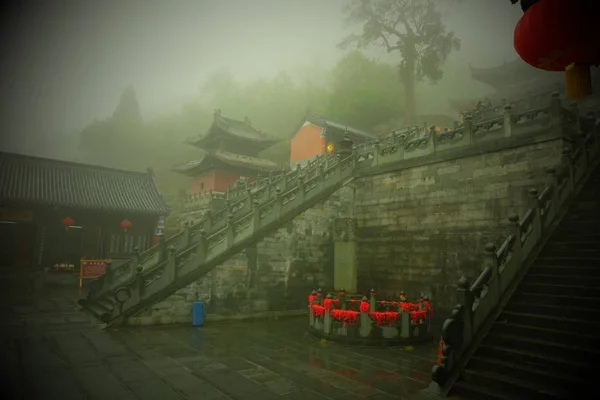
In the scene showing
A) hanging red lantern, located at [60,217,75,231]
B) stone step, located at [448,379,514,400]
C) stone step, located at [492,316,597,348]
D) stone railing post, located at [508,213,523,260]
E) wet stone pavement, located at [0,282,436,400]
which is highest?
hanging red lantern, located at [60,217,75,231]

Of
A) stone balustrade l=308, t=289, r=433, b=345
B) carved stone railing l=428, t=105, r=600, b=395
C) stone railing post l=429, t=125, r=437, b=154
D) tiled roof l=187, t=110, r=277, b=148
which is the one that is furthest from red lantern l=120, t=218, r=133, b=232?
carved stone railing l=428, t=105, r=600, b=395

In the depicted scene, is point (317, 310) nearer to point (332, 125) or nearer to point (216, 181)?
point (216, 181)

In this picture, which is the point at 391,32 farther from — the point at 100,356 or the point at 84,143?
the point at 84,143

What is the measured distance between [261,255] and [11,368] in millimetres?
6943

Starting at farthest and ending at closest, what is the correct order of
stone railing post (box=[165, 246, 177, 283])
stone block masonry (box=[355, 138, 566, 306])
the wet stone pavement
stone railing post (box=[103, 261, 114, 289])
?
stone railing post (box=[103, 261, 114, 289]) < stone block masonry (box=[355, 138, 566, 306]) < stone railing post (box=[165, 246, 177, 283]) < the wet stone pavement

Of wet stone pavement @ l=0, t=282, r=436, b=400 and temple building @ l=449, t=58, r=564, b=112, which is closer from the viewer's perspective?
wet stone pavement @ l=0, t=282, r=436, b=400

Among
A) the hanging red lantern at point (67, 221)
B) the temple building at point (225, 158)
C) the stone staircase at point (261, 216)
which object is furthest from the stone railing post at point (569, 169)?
the temple building at point (225, 158)

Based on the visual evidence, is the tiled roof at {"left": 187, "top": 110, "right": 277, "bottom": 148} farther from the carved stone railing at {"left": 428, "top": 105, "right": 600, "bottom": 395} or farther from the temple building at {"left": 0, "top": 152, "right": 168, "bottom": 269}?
the carved stone railing at {"left": 428, "top": 105, "right": 600, "bottom": 395}

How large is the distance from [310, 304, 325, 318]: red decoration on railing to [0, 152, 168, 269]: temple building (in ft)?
49.0

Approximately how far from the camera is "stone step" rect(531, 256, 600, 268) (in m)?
6.07

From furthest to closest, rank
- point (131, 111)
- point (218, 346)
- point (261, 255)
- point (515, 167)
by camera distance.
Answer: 1. point (131, 111)
2. point (261, 255)
3. point (515, 167)
4. point (218, 346)

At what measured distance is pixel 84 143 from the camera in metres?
47.9

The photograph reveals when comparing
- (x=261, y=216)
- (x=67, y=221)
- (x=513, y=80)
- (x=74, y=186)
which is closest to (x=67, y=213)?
(x=67, y=221)

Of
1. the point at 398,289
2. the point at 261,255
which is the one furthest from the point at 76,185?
the point at 398,289
